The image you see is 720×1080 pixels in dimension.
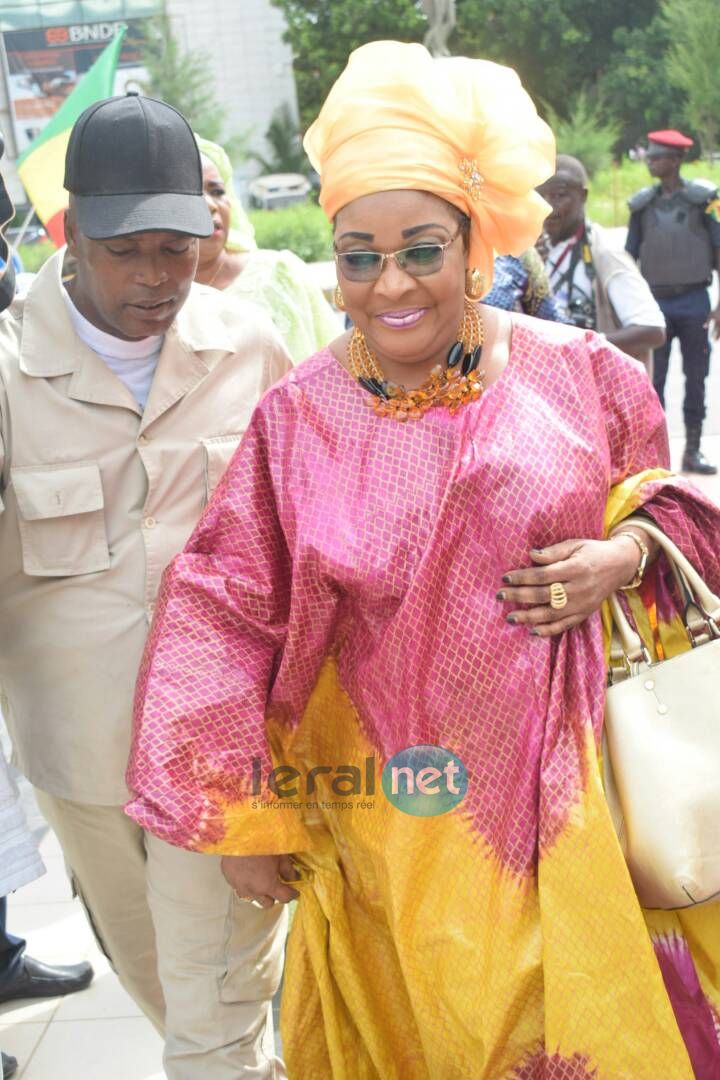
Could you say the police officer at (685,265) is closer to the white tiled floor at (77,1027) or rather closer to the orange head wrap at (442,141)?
the white tiled floor at (77,1027)

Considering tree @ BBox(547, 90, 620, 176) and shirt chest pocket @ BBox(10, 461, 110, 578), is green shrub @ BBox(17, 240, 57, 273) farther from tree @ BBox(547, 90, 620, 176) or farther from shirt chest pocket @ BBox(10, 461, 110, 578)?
shirt chest pocket @ BBox(10, 461, 110, 578)

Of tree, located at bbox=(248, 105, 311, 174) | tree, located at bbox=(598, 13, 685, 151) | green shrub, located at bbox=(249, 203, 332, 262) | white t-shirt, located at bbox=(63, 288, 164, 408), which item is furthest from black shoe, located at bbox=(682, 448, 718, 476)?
tree, located at bbox=(598, 13, 685, 151)

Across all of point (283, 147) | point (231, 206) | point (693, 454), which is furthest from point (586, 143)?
point (231, 206)

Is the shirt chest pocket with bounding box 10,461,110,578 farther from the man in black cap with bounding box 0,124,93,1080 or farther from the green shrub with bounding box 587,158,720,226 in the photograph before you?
the green shrub with bounding box 587,158,720,226

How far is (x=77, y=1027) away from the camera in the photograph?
373 centimetres

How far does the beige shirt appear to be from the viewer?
9.34 ft

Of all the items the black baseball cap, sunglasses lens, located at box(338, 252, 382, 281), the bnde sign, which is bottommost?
the bnde sign

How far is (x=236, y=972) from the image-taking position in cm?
293

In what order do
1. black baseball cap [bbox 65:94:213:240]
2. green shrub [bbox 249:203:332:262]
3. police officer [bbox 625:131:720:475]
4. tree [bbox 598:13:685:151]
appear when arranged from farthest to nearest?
tree [bbox 598:13:685:151] < green shrub [bbox 249:203:332:262] < police officer [bbox 625:131:720:475] < black baseball cap [bbox 65:94:213:240]

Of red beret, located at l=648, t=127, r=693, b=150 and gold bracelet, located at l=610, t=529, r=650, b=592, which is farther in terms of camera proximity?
red beret, located at l=648, t=127, r=693, b=150

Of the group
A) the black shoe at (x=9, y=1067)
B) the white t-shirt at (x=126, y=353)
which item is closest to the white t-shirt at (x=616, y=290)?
the white t-shirt at (x=126, y=353)

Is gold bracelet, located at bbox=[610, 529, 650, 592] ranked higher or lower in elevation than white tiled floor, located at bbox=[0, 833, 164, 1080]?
higher

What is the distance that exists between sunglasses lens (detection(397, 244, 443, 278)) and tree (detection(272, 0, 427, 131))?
47882mm

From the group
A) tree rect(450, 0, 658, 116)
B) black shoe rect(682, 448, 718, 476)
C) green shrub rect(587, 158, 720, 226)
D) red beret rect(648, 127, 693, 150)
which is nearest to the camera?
black shoe rect(682, 448, 718, 476)
